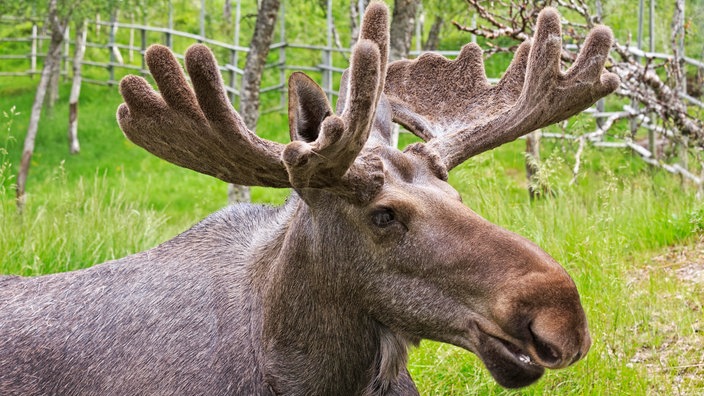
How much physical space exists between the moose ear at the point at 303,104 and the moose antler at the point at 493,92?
2.08 ft

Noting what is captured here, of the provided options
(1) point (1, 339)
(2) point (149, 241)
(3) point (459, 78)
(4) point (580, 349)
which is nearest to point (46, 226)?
(2) point (149, 241)

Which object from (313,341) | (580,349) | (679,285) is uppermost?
(580,349)

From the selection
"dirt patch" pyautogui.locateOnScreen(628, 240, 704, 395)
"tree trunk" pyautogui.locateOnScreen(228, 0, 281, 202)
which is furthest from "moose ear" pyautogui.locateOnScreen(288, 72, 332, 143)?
"tree trunk" pyautogui.locateOnScreen(228, 0, 281, 202)

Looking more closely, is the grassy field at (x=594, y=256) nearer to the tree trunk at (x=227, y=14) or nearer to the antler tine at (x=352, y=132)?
the antler tine at (x=352, y=132)

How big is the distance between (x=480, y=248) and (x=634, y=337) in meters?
2.17

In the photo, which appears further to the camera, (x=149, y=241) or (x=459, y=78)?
(x=149, y=241)

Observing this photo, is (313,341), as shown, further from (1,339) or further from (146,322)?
(1,339)

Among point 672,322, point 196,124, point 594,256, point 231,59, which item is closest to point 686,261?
point 594,256

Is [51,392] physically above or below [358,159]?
below

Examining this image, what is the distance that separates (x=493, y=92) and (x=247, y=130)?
1.20 meters

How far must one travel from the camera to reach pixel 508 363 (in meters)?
2.71

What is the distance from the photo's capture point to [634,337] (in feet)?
15.3

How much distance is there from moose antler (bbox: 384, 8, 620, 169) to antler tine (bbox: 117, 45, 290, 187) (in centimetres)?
75

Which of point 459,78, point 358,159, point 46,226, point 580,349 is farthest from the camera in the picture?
point 46,226
